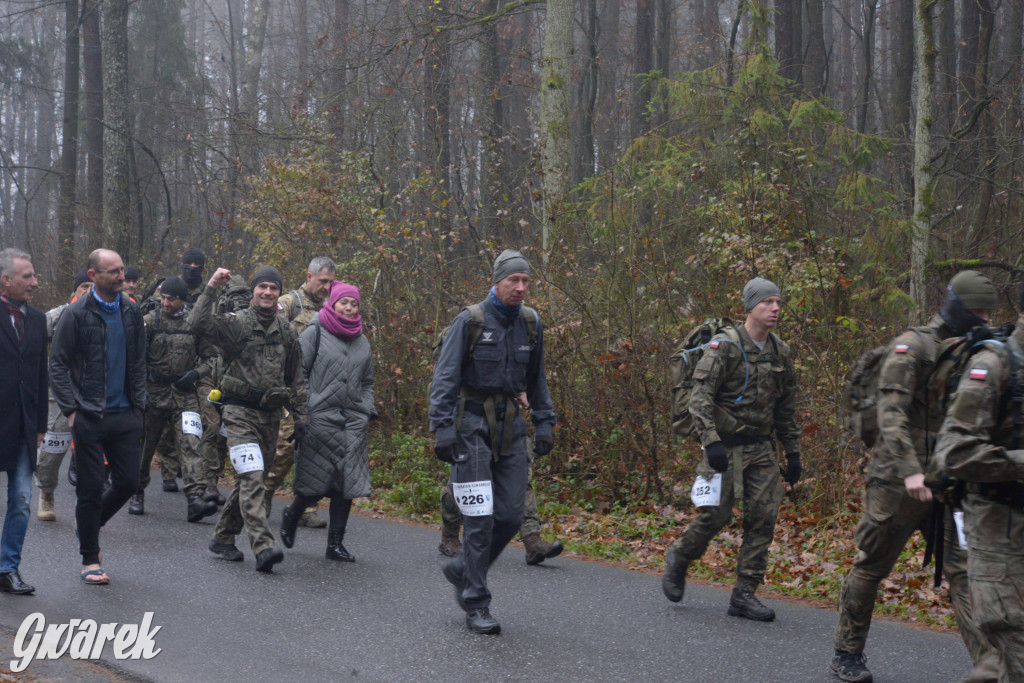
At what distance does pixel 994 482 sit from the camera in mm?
4164

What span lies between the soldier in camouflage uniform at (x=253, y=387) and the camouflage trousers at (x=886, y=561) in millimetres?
4322

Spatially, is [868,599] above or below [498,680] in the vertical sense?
above

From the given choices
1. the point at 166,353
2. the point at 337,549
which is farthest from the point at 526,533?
the point at 166,353

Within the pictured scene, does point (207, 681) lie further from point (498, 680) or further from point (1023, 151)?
point (1023, 151)

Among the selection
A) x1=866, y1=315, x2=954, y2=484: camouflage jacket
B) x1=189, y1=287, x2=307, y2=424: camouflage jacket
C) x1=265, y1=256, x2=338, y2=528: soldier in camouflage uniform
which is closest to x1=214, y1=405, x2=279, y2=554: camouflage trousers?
x1=189, y1=287, x2=307, y2=424: camouflage jacket

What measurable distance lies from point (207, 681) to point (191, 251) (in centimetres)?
621

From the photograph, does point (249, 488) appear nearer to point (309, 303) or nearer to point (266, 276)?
point (266, 276)

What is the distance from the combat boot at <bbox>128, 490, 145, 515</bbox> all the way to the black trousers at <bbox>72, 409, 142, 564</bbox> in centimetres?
286

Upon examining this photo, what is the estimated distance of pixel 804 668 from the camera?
5719 millimetres

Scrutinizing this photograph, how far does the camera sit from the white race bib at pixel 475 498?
6.34 meters

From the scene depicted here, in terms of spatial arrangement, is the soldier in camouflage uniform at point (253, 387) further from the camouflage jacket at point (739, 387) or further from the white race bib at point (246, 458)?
the camouflage jacket at point (739, 387)

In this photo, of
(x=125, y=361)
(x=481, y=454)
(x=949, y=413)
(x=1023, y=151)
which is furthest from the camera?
(x=1023, y=151)

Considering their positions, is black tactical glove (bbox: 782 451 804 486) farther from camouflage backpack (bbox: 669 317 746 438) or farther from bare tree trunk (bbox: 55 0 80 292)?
bare tree trunk (bbox: 55 0 80 292)

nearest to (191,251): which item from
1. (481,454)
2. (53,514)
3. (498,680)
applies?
(53,514)
